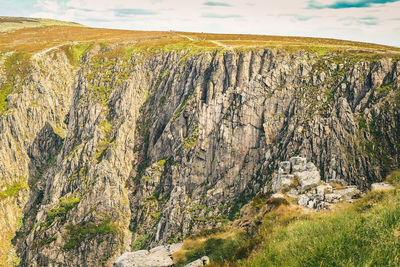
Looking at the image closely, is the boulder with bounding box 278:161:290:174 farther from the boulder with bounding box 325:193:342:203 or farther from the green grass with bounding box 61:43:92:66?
the green grass with bounding box 61:43:92:66

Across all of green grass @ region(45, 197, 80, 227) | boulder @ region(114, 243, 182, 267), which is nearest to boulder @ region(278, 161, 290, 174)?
boulder @ region(114, 243, 182, 267)

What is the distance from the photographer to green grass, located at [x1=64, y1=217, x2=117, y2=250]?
69250 millimetres

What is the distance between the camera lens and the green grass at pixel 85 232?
6925 centimetres

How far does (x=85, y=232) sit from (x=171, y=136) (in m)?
35.7

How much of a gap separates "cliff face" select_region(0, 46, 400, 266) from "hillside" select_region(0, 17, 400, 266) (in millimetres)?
321

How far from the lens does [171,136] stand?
79.5m

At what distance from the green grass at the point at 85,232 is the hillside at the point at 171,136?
0.90ft

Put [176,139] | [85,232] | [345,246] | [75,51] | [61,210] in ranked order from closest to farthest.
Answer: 1. [345,246]
2. [85,232]
3. [61,210]
4. [176,139]
5. [75,51]

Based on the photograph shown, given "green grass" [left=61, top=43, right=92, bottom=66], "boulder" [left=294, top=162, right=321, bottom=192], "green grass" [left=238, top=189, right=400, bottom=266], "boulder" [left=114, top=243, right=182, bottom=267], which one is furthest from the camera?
"green grass" [left=61, top=43, right=92, bottom=66]

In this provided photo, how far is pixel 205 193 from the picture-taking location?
6919 cm

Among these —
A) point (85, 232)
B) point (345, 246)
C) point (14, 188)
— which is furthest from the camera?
point (14, 188)

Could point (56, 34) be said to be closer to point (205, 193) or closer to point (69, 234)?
point (69, 234)

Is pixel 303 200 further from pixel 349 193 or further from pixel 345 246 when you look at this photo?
pixel 345 246

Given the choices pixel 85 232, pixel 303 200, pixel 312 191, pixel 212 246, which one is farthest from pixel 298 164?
pixel 85 232
